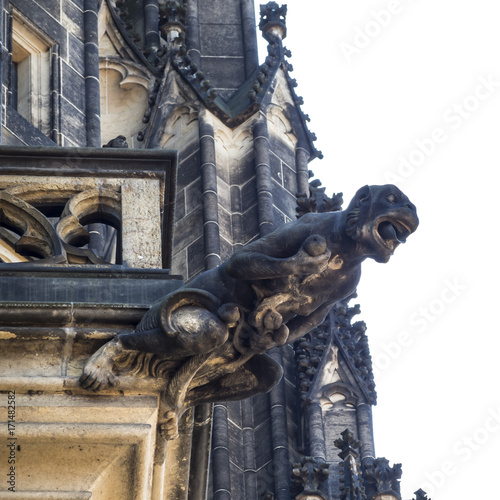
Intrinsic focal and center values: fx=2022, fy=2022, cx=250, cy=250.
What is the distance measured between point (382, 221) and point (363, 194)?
156mm

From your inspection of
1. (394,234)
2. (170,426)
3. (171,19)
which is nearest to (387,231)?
(394,234)

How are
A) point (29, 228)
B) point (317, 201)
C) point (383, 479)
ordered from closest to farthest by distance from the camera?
1. point (29, 228)
2. point (383, 479)
3. point (317, 201)

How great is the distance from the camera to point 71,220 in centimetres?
992

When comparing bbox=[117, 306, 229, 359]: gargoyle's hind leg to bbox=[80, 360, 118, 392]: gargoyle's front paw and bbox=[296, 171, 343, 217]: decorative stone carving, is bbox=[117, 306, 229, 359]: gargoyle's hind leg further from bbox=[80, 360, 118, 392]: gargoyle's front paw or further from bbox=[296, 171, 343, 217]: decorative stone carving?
bbox=[296, 171, 343, 217]: decorative stone carving

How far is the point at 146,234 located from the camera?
384 inches

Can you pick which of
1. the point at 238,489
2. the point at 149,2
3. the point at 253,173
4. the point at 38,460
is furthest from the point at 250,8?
the point at 38,460

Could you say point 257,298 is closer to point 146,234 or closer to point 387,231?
point 387,231

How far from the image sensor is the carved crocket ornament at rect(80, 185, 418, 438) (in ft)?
28.6

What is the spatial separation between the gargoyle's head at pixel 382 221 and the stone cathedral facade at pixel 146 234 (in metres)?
0.94

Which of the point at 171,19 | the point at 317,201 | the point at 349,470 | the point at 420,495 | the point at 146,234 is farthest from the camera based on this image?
the point at 171,19

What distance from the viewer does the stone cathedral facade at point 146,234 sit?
860 centimetres

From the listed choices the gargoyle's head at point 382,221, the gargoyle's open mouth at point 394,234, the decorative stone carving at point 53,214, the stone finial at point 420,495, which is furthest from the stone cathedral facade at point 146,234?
the gargoyle's open mouth at point 394,234

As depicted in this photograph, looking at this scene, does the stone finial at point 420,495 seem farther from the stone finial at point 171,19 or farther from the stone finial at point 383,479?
the stone finial at point 171,19

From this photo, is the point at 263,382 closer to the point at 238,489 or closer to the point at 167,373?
the point at 167,373
